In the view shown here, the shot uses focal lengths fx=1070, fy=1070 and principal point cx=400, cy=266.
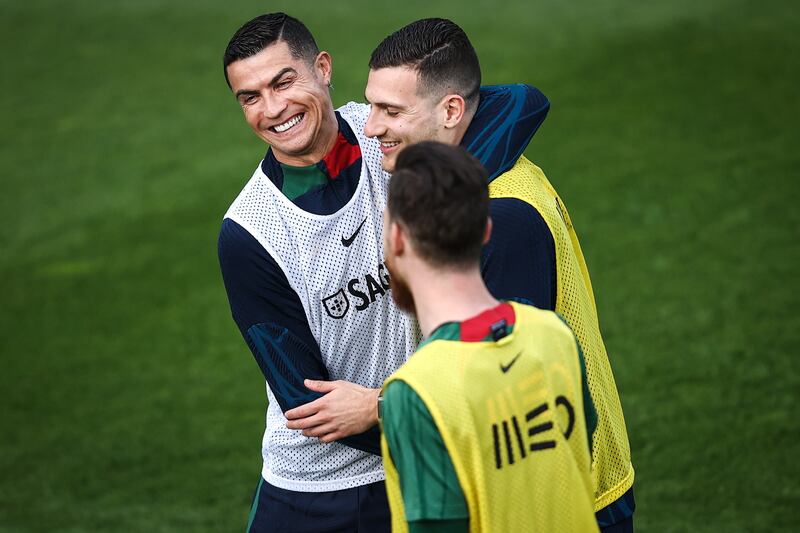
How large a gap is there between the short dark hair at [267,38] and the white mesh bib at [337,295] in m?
0.32

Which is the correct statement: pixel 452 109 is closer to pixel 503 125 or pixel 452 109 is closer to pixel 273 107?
pixel 503 125

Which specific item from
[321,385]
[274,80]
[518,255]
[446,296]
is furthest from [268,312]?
[446,296]

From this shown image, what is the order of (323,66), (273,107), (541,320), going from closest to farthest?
(541,320) < (273,107) < (323,66)

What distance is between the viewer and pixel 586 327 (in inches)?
104

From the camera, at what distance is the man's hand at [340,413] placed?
2.72 meters

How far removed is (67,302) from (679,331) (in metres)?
4.34

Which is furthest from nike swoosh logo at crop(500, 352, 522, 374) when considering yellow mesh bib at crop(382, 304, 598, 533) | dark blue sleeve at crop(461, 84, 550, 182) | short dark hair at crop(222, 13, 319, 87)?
short dark hair at crop(222, 13, 319, 87)

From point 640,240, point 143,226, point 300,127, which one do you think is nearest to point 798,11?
point 640,240

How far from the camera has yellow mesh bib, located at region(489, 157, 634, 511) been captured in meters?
2.57

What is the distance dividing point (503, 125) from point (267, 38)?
0.76 m

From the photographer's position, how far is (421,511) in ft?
6.44

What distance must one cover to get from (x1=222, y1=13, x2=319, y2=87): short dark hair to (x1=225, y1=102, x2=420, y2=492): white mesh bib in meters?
0.32

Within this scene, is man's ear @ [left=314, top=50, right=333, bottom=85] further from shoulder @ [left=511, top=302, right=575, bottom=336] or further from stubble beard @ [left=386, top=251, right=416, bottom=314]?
shoulder @ [left=511, top=302, right=575, bottom=336]

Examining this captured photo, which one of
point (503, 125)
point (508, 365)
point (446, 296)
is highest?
point (503, 125)
